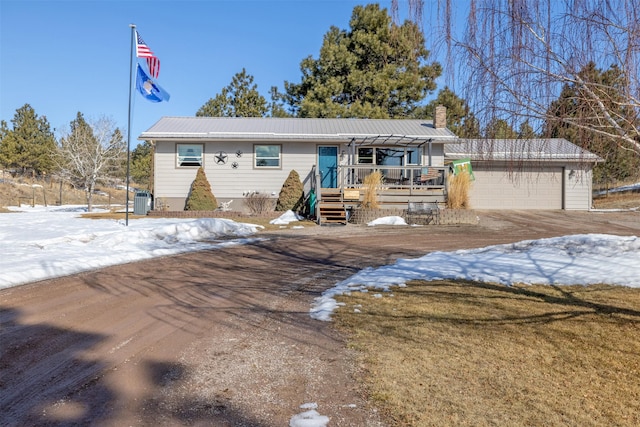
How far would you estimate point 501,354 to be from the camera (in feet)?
11.3

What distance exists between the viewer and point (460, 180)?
15.5 meters

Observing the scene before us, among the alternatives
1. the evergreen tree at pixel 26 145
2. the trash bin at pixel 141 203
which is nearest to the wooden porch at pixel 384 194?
the trash bin at pixel 141 203

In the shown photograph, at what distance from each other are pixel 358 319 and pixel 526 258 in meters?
4.13

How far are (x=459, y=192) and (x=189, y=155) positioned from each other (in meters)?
10.8

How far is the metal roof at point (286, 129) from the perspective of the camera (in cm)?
1808

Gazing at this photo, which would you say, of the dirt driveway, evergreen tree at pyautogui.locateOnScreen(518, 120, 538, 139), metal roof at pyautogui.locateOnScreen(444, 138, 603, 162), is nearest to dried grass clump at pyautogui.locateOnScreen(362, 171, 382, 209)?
the dirt driveway

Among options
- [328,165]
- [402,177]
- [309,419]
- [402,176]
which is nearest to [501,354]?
[309,419]

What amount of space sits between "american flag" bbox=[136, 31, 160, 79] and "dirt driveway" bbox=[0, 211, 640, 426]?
807 centimetres

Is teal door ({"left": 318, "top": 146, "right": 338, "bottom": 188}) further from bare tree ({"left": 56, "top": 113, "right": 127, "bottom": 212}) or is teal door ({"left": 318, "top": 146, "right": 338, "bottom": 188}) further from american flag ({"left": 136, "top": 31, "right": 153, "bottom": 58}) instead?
bare tree ({"left": 56, "top": 113, "right": 127, "bottom": 212})

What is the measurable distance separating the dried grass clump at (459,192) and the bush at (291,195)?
581 centimetres

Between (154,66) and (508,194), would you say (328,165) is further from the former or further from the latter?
(508,194)

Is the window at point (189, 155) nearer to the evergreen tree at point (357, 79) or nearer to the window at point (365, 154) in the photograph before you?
the window at point (365, 154)

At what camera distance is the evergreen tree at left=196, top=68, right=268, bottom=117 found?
33.9m

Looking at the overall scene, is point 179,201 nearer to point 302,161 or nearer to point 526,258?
point 302,161
